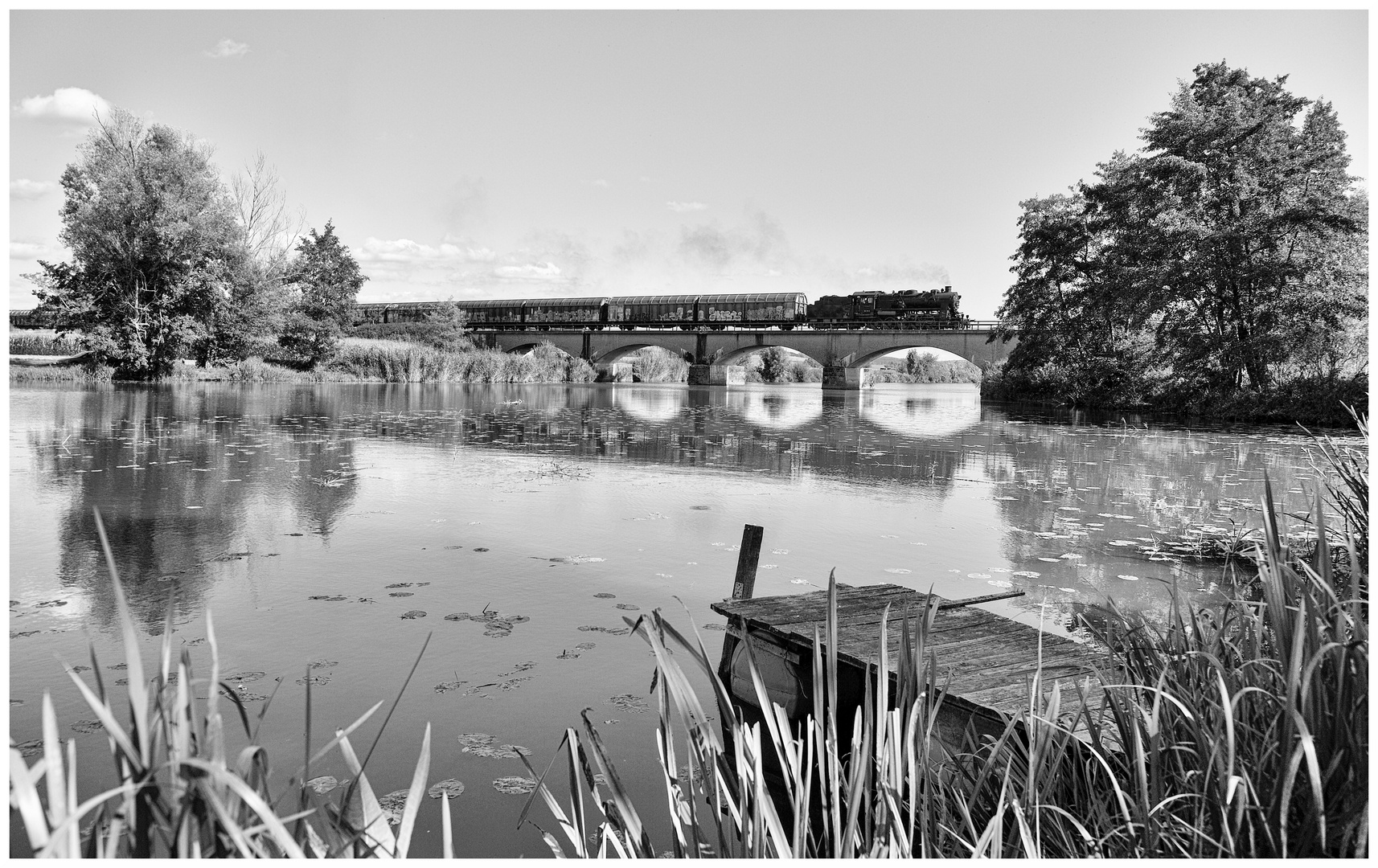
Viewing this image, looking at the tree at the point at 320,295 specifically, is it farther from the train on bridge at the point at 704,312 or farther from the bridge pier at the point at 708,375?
the bridge pier at the point at 708,375

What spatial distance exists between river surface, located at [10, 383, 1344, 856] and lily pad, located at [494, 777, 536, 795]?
23 millimetres

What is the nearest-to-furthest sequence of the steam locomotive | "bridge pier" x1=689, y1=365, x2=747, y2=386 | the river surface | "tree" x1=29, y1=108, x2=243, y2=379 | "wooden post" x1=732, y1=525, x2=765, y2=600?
the river surface < "wooden post" x1=732, y1=525, x2=765, y2=600 < "tree" x1=29, y1=108, x2=243, y2=379 < the steam locomotive < "bridge pier" x1=689, y1=365, x2=747, y2=386

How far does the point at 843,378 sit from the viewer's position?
47.3 metres

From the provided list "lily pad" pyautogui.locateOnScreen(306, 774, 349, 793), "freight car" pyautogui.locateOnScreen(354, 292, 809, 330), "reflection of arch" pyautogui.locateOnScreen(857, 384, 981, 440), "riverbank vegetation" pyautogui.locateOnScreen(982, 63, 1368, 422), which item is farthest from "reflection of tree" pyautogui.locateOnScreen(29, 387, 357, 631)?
"freight car" pyautogui.locateOnScreen(354, 292, 809, 330)

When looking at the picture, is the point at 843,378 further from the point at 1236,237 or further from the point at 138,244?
the point at 138,244

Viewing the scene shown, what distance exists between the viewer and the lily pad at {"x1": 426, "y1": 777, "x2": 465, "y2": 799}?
8.25 ft

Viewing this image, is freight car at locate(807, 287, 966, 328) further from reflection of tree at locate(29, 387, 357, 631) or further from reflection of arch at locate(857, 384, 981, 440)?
reflection of tree at locate(29, 387, 357, 631)

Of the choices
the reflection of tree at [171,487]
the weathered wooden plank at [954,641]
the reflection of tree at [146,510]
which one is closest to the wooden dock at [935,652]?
the weathered wooden plank at [954,641]

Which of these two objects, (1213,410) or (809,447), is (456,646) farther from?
(1213,410)

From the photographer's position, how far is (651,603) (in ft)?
14.8

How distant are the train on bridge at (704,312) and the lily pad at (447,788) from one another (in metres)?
44.5

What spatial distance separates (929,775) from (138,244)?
29.0 meters

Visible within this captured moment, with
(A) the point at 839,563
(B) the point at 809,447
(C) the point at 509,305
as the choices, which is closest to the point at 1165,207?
(B) the point at 809,447

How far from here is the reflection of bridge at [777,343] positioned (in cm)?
4419
